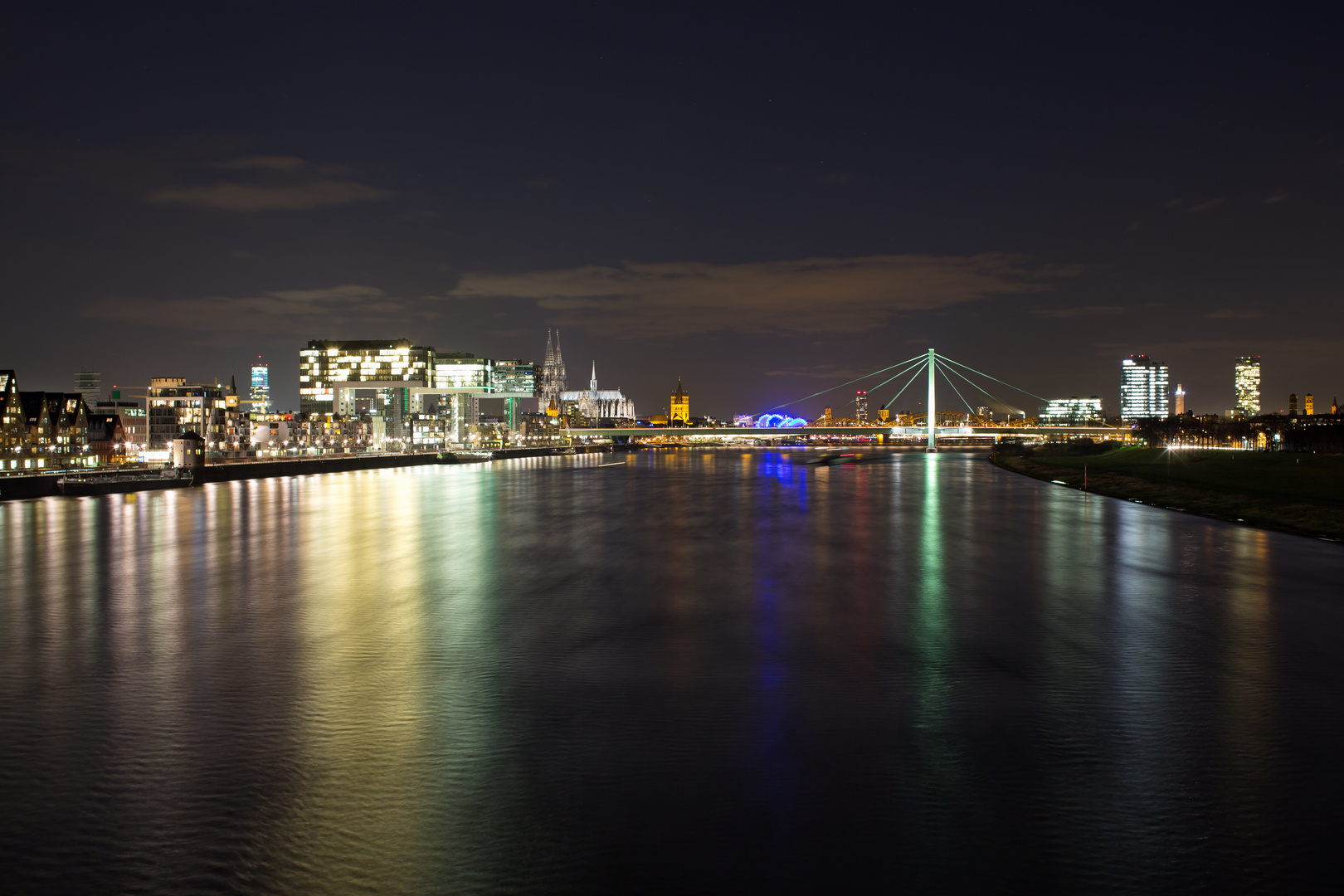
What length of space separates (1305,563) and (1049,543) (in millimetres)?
5274

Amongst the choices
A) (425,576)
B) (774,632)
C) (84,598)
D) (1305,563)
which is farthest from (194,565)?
(1305,563)

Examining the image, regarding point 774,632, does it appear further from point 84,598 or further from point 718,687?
point 84,598

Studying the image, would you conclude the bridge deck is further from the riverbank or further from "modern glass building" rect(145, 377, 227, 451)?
"modern glass building" rect(145, 377, 227, 451)

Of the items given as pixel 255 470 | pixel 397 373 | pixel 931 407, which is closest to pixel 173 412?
pixel 397 373

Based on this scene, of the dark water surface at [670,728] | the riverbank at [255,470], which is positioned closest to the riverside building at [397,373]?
the riverbank at [255,470]

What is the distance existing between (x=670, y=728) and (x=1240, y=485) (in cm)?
3701

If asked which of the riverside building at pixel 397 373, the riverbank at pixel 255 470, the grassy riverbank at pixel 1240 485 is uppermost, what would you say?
the riverside building at pixel 397 373

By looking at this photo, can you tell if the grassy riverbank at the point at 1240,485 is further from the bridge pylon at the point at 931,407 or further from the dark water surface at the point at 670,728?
the bridge pylon at the point at 931,407

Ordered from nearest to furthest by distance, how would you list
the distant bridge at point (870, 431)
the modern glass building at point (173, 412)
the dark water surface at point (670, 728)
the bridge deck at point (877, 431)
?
the dark water surface at point (670, 728)
the modern glass building at point (173, 412)
the bridge deck at point (877, 431)
the distant bridge at point (870, 431)

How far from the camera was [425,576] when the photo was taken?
15.7 meters

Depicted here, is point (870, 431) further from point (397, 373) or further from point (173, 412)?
point (173, 412)

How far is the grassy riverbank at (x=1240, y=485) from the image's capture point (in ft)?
82.4

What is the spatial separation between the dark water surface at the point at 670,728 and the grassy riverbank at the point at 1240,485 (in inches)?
412

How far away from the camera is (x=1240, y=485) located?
35031 millimetres
